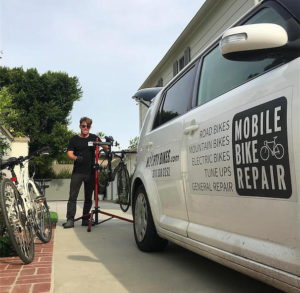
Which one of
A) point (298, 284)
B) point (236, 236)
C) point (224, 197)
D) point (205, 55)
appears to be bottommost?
point (298, 284)

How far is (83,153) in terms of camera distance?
669 cm

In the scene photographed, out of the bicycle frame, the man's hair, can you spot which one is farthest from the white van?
the man's hair

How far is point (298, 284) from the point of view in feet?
5.94

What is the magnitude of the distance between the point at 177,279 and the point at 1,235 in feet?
6.32

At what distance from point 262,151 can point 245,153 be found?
158 mm

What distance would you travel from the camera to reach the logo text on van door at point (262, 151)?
1.92m

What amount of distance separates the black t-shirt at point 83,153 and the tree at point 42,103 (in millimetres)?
18220

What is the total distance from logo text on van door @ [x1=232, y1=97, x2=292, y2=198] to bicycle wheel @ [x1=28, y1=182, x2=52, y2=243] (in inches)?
119

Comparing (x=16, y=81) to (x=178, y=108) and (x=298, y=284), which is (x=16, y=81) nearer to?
(x=178, y=108)

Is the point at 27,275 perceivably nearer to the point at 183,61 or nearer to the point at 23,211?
the point at 23,211

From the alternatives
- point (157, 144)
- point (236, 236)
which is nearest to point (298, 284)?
point (236, 236)

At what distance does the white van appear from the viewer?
1.91 metres

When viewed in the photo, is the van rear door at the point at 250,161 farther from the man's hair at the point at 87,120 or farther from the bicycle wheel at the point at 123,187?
the bicycle wheel at the point at 123,187

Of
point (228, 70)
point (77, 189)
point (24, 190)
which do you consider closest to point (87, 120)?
point (77, 189)
